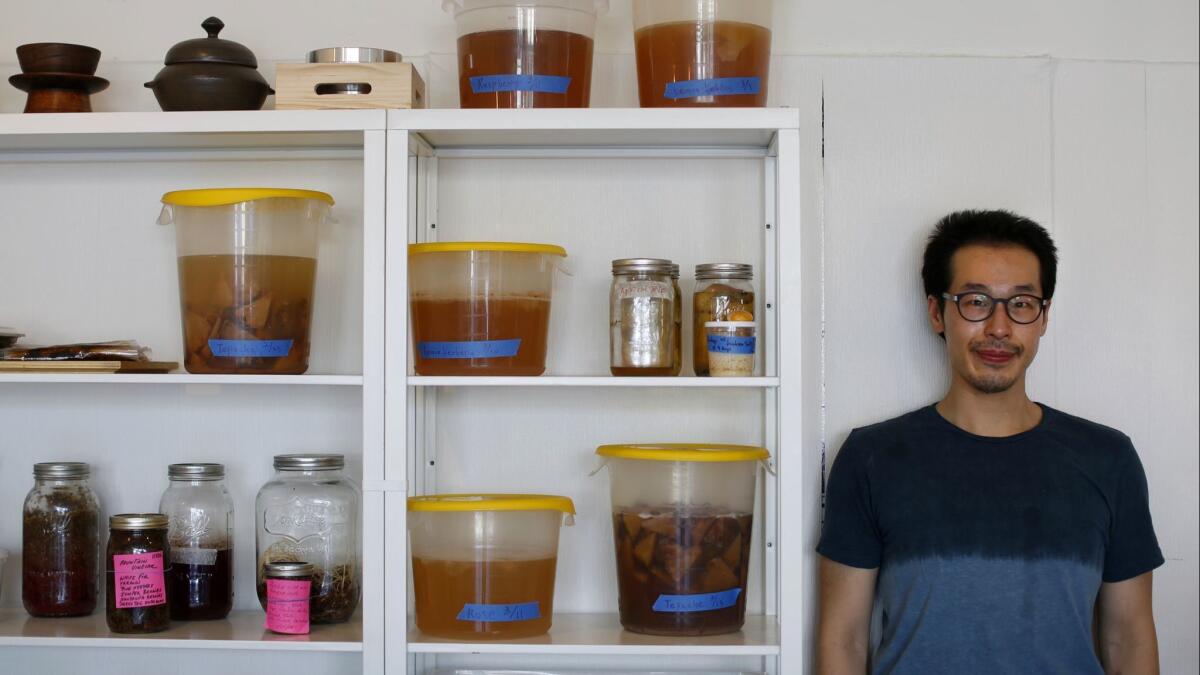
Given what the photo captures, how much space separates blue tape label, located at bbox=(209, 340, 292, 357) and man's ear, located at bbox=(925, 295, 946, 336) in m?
1.18

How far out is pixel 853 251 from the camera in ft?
7.37

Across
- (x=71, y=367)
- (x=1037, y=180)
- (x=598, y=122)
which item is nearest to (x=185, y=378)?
(x=71, y=367)

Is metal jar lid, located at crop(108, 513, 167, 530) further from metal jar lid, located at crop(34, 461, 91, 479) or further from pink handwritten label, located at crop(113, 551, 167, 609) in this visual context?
metal jar lid, located at crop(34, 461, 91, 479)

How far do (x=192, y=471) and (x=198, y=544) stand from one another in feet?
0.43

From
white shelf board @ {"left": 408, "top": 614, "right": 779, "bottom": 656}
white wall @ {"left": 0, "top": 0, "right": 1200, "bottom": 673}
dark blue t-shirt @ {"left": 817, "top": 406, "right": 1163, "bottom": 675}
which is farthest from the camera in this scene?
white wall @ {"left": 0, "top": 0, "right": 1200, "bottom": 673}

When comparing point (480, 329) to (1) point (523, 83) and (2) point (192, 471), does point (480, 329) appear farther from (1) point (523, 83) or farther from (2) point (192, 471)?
(2) point (192, 471)

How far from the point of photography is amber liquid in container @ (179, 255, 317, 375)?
6.35 feet

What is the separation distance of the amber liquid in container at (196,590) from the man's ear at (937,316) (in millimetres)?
1373

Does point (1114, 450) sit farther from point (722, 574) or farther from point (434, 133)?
point (434, 133)

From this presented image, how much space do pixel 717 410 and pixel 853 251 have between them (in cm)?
41

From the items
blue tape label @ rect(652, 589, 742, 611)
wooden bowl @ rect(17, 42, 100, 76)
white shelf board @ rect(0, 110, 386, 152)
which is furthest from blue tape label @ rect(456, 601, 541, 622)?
wooden bowl @ rect(17, 42, 100, 76)

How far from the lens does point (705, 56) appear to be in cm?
193

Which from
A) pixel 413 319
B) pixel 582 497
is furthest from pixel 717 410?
pixel 413 319

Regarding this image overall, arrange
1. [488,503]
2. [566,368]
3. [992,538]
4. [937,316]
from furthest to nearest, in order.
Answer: [566,368] → [937,316] → [992,538] → [488,503]
